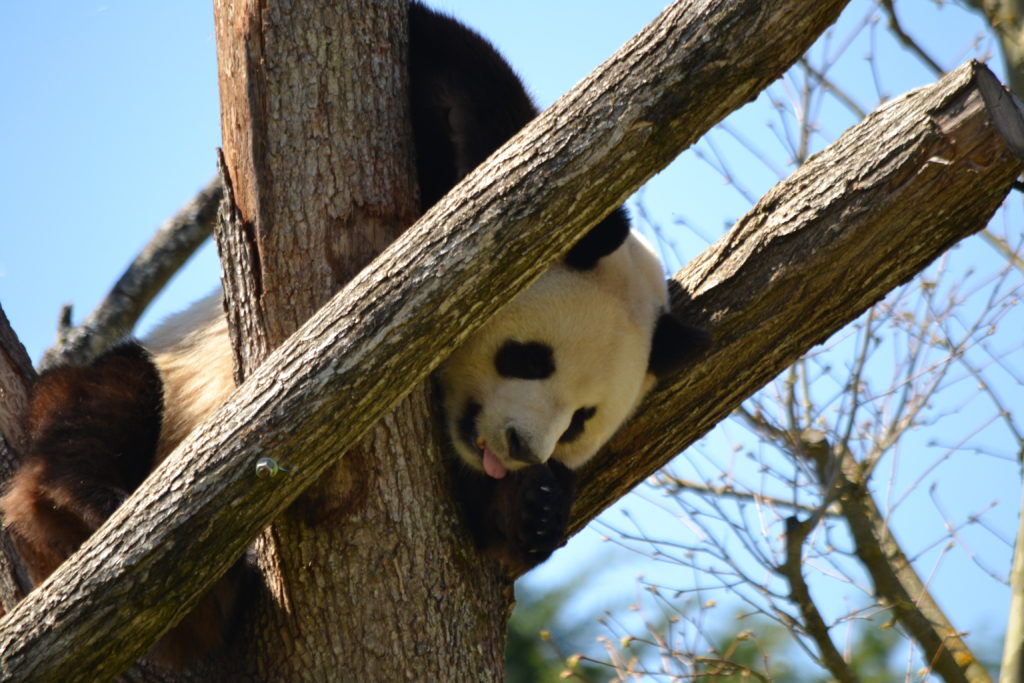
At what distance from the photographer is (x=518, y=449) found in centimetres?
337

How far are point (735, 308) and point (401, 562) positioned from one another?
1.33 meters

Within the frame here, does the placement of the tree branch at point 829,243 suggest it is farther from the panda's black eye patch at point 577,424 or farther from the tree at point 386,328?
the tree at point 386,328

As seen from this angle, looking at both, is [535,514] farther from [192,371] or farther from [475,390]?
[192,371]

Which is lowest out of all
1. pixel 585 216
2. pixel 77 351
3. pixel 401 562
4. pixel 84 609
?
pixel 84 609

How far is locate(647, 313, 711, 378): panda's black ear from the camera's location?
346cm

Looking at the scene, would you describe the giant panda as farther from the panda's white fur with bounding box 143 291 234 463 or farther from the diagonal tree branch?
the diagonal tree branch

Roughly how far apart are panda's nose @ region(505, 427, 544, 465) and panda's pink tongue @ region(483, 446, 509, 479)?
0.06 metres

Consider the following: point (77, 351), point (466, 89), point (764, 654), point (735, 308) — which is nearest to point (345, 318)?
point (466, 89)

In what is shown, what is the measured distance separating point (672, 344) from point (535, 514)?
2.28 feet

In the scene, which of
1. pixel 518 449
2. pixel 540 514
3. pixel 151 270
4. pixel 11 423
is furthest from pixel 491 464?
pixel 151 270

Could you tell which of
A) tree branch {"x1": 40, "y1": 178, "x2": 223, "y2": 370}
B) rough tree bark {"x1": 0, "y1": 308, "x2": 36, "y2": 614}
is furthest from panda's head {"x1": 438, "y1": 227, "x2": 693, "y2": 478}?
tree branch {"x1": 40, "y1": 178, "x2": 223, "y2": 370}

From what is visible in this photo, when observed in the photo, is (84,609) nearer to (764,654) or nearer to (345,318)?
(345,318)

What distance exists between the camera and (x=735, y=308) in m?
3.48

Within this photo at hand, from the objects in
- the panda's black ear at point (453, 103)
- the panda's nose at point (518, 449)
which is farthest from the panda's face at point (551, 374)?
the panda's black ear at point (453, 103)
